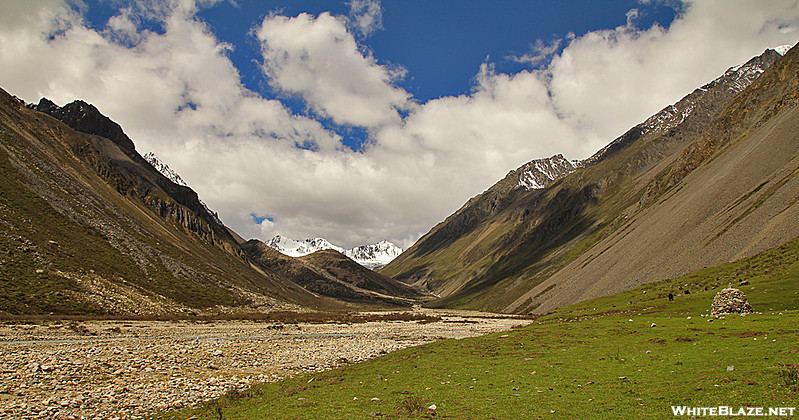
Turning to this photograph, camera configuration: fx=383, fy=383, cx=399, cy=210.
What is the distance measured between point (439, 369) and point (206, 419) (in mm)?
14567

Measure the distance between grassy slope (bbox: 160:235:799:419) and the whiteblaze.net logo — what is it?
42cm

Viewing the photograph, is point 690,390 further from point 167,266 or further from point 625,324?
point 167,266

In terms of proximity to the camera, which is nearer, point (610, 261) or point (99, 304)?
point (99, 304)

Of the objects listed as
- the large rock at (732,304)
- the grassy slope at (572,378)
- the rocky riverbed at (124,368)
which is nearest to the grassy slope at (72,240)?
the rocky riverbed at (124,368)

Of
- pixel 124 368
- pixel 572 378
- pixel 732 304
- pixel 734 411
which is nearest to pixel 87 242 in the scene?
pixel 124 368

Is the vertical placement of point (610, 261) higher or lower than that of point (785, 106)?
lower

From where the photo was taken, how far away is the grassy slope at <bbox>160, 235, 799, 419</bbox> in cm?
1424

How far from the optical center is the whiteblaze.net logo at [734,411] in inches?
436

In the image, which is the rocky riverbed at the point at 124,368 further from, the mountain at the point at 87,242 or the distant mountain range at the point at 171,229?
the distant mountain range at the point at 171,229

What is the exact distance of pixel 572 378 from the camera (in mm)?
19375

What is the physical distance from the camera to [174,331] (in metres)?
52.7

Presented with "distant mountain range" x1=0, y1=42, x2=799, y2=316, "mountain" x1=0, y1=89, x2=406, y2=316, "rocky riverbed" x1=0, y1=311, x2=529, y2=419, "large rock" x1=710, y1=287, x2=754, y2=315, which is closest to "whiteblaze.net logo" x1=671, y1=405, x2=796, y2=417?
"rocky riverbed" x1=0, y1=311, x2=529, y2=419

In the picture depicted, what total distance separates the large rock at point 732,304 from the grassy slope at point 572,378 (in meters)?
3.61

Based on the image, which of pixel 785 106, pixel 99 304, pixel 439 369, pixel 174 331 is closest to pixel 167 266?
pixel 99 304
